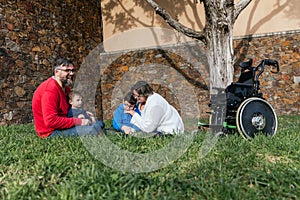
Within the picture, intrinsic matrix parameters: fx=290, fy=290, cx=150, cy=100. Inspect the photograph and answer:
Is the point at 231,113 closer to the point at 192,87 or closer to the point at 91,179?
the point at 91,179

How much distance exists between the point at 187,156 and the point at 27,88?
5.84 meters

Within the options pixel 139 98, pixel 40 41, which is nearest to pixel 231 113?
pixel 139 98

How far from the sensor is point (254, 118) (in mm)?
3883

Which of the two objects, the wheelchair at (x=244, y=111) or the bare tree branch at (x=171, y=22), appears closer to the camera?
the wheelchair at (x=244, y=111)

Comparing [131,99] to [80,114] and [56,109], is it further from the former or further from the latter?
[56,109]

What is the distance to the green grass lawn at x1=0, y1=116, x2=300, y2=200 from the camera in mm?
2004

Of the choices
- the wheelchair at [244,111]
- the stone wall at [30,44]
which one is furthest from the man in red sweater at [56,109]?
the stone wall at [30,44]

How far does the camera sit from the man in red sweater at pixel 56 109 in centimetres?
357

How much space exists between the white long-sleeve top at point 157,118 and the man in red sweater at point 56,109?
650 mm

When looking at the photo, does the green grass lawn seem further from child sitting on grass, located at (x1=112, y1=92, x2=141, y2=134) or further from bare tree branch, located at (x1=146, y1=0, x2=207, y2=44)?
bare tree branch, located at (x1=146, y1=0, x2=207, y2=44)

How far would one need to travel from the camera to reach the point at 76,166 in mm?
2480

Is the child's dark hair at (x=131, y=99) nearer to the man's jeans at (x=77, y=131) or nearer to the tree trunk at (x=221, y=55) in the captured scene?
the man's jeans at (x=77, y=131)

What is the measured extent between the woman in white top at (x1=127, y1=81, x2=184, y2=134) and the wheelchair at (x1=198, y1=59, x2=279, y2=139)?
0.58 meters

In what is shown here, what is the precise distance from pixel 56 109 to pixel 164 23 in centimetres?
699
